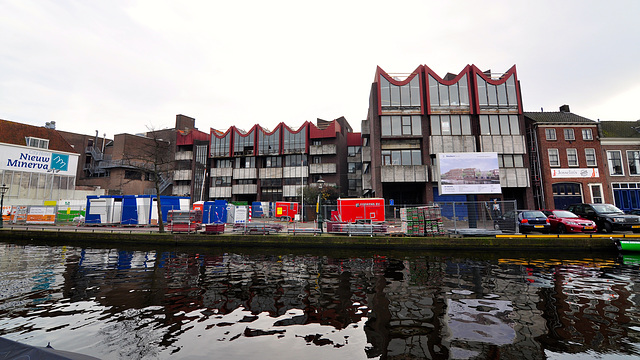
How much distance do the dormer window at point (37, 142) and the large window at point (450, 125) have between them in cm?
6064

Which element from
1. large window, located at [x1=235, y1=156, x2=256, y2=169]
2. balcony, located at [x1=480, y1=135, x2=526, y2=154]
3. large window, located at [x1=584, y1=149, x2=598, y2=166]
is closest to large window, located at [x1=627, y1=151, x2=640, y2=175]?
large window, located at [x1=584, y1=149, x2=598, y2=166]

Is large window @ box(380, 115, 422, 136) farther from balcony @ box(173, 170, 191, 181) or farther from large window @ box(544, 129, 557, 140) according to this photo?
balcony @ box(173, 170, 191, 181)

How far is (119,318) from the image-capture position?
553 centimetres

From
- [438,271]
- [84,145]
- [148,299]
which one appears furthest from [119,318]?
[84,145]

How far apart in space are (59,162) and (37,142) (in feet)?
13.9

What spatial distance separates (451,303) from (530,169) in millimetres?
34448

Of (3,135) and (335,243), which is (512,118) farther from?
(3,135)

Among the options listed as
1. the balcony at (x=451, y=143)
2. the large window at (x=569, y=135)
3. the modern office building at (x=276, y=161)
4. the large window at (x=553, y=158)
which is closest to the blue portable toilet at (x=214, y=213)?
the modern office building at (x=276, y=161)

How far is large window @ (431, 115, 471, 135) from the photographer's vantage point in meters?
32.4

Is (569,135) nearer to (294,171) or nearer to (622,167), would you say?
(622,167)

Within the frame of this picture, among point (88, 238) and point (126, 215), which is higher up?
point (126, 215)

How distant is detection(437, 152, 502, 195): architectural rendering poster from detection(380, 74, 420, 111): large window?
25.1 ft

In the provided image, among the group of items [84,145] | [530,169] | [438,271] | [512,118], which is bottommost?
[438,271]

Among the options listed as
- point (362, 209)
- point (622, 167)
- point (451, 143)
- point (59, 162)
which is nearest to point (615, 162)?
point (622, 167)
